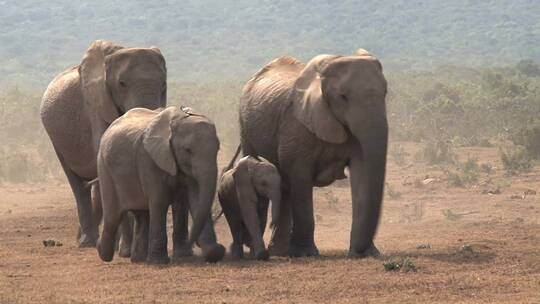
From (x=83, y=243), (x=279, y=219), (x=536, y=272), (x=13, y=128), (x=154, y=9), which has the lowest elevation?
(x=154, y=9)

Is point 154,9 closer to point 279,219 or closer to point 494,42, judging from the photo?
point 494,42

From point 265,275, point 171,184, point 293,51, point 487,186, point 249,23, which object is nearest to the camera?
point 265,275

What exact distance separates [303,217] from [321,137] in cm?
101

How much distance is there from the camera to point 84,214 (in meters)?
16.9

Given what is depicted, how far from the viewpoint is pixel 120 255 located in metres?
14.5

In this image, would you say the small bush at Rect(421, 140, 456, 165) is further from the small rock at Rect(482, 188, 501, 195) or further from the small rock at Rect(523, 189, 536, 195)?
the small rock at Rect(523, 189, 536, 195)

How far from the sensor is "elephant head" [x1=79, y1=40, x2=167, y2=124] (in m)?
15.0

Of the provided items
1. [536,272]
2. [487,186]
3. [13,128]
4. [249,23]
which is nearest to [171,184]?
[536,272]

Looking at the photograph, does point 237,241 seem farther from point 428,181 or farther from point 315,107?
point 428,181

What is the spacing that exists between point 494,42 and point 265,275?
90222mm

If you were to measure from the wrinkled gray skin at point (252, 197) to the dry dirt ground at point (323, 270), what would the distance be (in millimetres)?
410

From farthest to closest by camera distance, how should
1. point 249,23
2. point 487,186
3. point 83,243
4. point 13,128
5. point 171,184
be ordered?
1. point 249,23
2. point 13,128
3. point 487,186
4. point 83,243
5. point 171,184

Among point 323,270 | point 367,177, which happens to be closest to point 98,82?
point 367,177

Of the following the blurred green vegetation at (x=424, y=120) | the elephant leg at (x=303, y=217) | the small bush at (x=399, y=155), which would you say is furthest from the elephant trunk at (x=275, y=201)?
the blurred green vegetation at (x=424, y=120)
